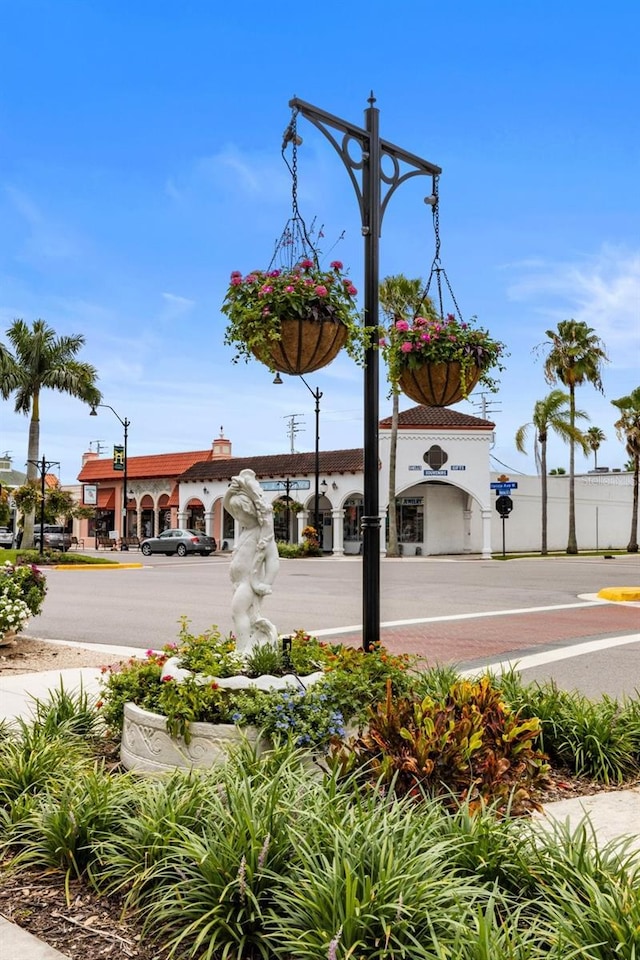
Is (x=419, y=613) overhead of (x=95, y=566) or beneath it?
overhead

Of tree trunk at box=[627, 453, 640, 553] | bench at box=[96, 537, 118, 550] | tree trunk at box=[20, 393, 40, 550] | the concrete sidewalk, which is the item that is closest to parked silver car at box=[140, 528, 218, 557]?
tree trunk at box=[20, 393, 40, 550]

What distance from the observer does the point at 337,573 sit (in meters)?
28.4

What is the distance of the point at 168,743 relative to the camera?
4.82 meters

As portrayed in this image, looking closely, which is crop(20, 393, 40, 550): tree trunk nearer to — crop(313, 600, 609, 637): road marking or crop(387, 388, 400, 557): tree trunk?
crop(387, 388, 400, 557): tree trunk

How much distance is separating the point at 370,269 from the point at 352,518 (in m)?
41.3

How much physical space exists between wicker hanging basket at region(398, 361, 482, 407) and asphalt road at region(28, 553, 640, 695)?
12.4ft

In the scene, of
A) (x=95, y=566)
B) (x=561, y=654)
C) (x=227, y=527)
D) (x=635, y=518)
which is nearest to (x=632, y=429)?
(x=635, y=518)

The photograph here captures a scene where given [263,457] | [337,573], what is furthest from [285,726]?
[263,457]

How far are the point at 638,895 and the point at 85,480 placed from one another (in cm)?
6121

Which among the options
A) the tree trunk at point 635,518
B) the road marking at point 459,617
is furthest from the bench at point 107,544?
the road marking at point 459,617

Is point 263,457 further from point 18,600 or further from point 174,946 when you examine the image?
point 174,946

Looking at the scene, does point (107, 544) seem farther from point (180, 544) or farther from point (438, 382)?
point (438, 382)

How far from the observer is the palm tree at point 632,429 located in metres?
51.4

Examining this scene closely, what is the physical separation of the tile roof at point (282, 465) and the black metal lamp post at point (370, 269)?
3717 centimetres
